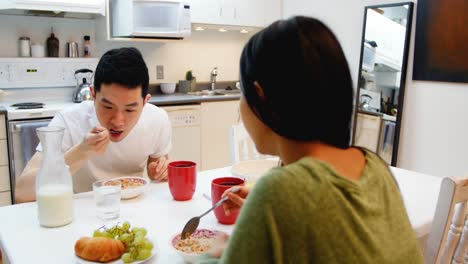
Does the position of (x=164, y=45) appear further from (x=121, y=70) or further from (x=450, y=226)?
(x=450, y=226)

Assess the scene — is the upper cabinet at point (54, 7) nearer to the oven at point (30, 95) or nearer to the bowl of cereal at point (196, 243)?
the oven at point (30, 95)

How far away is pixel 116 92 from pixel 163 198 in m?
0.40

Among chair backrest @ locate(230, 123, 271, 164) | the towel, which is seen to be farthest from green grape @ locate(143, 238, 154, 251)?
the towel

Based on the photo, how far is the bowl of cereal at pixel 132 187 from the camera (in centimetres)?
136

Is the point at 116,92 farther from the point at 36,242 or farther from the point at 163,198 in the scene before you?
the point at 36,242

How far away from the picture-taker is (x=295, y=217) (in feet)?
1.97

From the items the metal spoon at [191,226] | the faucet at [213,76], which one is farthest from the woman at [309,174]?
the faucet at [213,76]

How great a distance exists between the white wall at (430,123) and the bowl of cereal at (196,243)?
7.95 feet

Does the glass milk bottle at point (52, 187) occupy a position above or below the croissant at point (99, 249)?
above

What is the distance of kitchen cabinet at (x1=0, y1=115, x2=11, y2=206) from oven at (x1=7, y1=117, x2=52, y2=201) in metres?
0.04

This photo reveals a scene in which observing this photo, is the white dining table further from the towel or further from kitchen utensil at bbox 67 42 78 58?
kitchen utensil at bbox 67 42 78 58

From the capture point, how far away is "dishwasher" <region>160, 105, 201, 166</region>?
11.4 feet

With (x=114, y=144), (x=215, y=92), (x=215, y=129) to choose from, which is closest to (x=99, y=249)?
(x=114, y=144)

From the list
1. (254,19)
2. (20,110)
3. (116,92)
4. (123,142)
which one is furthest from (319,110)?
(254,19)
